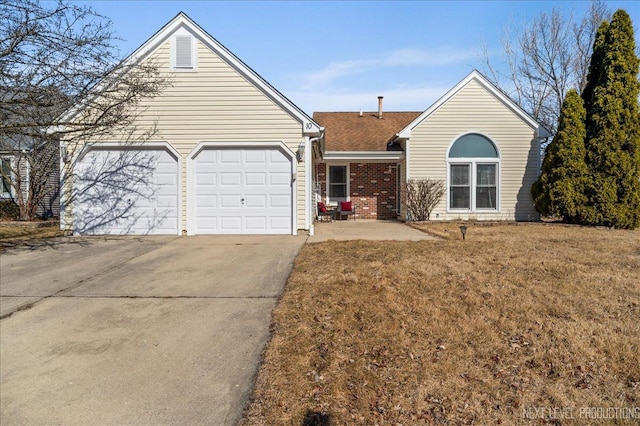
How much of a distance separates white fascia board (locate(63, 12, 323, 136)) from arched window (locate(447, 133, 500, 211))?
6.43 m

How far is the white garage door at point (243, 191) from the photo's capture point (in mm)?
10781

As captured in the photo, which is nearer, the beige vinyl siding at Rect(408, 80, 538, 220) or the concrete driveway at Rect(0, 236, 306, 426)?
the concrete driveway at Rect(0, 236, 306, 426)

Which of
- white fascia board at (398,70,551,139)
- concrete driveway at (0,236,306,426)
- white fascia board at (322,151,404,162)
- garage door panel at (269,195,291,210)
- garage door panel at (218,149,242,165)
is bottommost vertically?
concrete driveway at (0,236,306,426)

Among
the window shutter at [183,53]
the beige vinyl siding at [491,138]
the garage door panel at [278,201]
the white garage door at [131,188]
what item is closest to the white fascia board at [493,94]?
the beige vinyl siding at [491,138]

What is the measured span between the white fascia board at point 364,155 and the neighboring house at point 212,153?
16.2ft

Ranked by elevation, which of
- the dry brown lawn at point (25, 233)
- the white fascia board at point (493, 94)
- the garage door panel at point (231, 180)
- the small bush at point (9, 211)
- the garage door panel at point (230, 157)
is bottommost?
the dry brown lawn at point (25, 233)

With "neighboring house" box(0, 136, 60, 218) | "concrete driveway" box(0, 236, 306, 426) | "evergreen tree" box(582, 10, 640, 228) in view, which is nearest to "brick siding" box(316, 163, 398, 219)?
"evergreen tree" box(582, 10, 640, 228)

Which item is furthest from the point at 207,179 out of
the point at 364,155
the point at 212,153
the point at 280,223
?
the point at 364,155

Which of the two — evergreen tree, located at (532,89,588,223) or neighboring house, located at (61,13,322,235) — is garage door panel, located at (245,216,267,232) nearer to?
neighboring house, located at (61,13,322,235)

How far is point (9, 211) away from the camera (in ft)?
50.2

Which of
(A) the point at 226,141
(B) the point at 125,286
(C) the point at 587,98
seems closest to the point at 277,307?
(B) the point at 125,286

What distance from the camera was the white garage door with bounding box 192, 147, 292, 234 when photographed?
1078 centimetres

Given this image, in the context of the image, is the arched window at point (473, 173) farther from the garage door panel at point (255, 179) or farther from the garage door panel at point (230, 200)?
the garage door panel at point (230, 200)

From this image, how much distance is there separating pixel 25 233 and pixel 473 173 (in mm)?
14718
